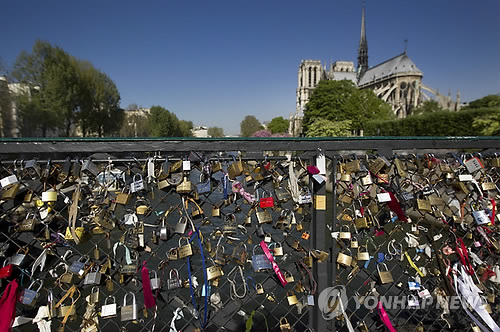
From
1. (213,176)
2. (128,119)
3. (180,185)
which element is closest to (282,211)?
(213,176)

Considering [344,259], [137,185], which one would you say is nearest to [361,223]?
[344,259]

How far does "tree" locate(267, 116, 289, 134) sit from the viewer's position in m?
118

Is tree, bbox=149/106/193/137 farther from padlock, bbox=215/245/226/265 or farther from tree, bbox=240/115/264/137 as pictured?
padlock, bbox=215/245/226/265

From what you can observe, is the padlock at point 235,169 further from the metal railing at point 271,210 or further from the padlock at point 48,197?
the padlock at point 48,197

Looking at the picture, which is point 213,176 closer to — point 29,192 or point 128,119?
point 29,192

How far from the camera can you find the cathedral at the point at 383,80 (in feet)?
251

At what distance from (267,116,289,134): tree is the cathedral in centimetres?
520

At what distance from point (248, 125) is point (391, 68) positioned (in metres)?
49.7

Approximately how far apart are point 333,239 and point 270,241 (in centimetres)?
47

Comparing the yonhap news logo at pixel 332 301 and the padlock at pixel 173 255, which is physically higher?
the padlock at pixel 173 255

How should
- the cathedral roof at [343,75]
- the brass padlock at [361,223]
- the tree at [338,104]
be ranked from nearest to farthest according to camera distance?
1. the brass padlock at [361,223]
2. the tree at [338,104]
3. the cathedral roof at [343,75]

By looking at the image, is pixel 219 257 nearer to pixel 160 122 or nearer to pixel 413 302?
pixel 413 302

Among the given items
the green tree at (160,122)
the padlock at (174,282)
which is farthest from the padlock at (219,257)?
the green tree at (160,122)

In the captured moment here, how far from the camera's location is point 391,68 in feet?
292
